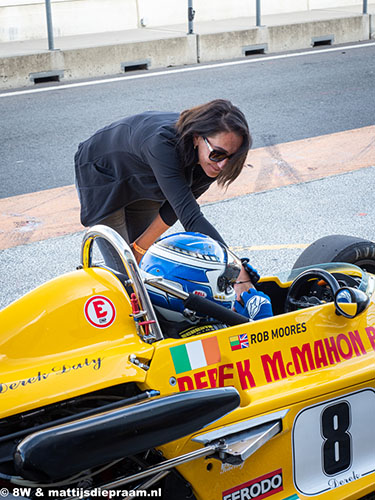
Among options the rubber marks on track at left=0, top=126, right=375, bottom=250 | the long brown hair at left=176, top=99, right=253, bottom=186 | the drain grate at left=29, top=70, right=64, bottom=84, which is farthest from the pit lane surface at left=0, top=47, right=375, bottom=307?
the long brown hair at left=176, top=99, right=253, bottom=186

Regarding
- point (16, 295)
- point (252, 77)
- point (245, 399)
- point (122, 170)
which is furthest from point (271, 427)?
point (252, 77)

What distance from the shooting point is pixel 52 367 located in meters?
2.38

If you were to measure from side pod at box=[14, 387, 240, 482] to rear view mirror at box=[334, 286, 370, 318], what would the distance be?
0.68m

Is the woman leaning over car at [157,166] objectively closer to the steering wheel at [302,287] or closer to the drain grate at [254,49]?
the steering wheel at [302,287]

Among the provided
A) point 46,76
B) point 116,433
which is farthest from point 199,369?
point 46,76

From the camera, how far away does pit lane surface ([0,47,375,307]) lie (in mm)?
5602

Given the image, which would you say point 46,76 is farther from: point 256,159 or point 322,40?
point 322,40

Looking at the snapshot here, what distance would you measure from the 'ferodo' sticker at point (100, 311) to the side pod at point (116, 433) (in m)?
0.38

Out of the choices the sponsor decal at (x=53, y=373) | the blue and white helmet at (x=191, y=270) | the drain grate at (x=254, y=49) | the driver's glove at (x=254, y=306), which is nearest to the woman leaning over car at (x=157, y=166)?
the driver's glove at (x=254, y=306)

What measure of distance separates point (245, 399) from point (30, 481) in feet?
2.68

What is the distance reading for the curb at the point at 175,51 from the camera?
438 inches

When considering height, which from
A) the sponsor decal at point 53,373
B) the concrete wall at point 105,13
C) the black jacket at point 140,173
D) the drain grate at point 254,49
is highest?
the concrete wall at point 105,13

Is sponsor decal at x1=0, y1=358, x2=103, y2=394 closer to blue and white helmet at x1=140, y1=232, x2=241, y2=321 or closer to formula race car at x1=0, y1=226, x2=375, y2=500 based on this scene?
formula race car at x1=0, y1=226, x2=375, y2=500

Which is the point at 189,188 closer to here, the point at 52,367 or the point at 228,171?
the point at 228,171
